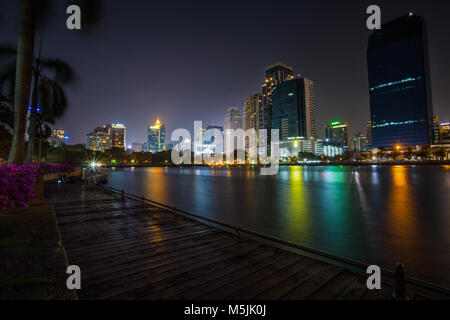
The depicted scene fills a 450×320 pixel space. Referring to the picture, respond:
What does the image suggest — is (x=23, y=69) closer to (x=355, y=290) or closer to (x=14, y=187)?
(x=14, y=187)

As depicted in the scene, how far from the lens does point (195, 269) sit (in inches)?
178

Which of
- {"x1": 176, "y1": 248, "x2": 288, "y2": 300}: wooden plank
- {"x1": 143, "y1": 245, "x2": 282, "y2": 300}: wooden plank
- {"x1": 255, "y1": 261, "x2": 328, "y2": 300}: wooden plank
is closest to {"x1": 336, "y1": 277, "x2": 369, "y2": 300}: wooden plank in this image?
{"x1": 255, "y1": 261, "x2": 328, "y2": 300}: wooden plank

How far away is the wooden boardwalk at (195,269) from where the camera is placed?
3646 millimetres

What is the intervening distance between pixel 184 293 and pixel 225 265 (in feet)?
4.24

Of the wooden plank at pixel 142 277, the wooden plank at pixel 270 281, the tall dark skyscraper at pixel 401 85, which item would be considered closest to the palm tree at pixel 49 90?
the wooden plank at pixel 142 277

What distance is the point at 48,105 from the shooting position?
1579cm

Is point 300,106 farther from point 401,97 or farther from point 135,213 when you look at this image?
point 135,213

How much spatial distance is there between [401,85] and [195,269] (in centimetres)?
21564

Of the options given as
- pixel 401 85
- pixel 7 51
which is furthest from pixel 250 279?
pixel 401 85

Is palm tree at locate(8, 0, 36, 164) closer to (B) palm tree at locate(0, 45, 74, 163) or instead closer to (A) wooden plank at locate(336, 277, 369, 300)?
(B) palm tree at locate(0, 45, 74, 163)

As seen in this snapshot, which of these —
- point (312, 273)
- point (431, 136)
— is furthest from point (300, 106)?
point (312, 273)

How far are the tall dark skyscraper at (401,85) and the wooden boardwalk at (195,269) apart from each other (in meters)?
200

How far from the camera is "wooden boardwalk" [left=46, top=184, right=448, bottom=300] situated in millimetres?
3646

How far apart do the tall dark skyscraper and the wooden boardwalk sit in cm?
19966
